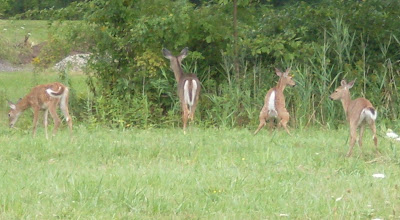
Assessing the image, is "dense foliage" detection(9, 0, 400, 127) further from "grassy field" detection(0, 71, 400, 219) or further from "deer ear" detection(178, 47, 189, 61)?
"grassy field" detection(0, 71, 400, 219)

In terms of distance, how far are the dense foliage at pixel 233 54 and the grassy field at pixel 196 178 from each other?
3.06 m

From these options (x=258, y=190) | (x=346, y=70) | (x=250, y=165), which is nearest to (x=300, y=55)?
(x=346, y=70)

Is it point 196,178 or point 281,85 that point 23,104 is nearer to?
point 281,85

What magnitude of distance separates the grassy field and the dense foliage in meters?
3.06

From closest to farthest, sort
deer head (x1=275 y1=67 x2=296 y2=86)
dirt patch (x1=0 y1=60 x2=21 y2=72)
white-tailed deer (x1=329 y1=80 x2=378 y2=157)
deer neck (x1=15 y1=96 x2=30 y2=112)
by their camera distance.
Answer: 1. white-tailed deer (x1=329 y1=80 x2=378 y2=157)
2. deer head (x1=275 y1=67 x2=296 y2=86)
3. deer neck (x1=15 y1=96 x2=30 y2=112)
4. dirt patch (x1=0 y1=60 x2=21 y2=72)

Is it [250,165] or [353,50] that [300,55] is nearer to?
[353,50]

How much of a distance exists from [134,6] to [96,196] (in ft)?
32.1

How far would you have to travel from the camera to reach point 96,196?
23.4 feet

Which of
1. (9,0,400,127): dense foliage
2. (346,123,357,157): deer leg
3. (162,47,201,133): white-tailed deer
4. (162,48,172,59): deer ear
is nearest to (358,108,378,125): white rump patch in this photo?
(346,123,357,157): deer leg

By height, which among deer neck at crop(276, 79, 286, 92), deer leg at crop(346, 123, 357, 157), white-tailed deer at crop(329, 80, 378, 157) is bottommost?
deer neck at crop(276, 79, 286, 92)

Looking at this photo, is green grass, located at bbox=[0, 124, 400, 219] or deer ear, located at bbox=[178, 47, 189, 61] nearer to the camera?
green grass, located at bbox=[0, 124, 400, 219]

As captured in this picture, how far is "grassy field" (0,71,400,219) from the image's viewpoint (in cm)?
685

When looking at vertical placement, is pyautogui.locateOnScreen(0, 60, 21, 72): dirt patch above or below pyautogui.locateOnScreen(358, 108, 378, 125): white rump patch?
below

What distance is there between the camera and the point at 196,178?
816cm
